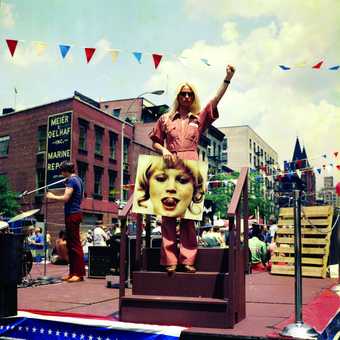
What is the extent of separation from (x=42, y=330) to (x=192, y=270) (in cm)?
145

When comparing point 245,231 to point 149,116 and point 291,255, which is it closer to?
point 291,255

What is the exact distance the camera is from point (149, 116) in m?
50.9

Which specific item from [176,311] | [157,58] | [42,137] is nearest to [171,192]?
[176,311]

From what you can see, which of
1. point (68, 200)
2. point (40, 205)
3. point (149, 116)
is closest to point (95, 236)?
point (68, 200)

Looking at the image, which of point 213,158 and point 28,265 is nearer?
point 28,265

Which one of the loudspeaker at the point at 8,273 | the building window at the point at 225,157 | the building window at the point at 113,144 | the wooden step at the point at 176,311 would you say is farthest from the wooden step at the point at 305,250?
the building window at the point at 225,157

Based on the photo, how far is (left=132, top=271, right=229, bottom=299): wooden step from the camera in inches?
161

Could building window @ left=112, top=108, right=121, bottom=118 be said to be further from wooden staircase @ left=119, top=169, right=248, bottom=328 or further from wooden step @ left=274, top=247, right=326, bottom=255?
wooden staircase @ left=119, top=169, right=248, bottom=328

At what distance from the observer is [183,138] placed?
483 cm

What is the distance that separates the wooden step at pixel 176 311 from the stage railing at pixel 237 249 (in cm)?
13

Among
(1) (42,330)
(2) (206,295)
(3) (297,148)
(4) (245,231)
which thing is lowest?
(1) (42,330)

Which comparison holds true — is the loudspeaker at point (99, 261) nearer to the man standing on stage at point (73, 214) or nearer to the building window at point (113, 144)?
the man standing on stage at point (73, 214)

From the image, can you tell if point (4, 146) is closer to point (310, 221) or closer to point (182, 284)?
point (310, 221)

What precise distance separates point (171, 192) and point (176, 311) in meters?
1.15
